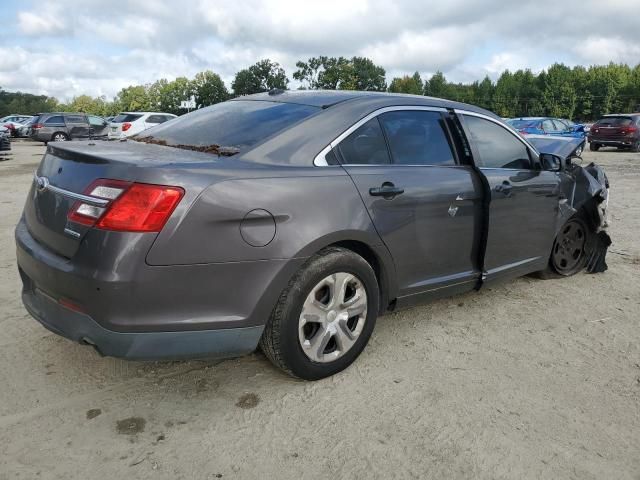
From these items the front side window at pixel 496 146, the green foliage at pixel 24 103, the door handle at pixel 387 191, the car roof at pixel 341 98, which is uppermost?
the car roof at pixel 341 98

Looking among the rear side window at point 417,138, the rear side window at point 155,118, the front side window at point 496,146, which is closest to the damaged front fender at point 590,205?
the front side window at point 496,146

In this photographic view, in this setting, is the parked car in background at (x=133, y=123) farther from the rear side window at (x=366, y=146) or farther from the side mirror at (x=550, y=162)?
the rear side window at (x=366, y=146)

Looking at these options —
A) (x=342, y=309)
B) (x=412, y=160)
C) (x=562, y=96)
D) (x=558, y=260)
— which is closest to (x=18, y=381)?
(x=342, y=309)

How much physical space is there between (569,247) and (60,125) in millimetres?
25385

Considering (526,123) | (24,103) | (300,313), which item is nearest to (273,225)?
(300,313)

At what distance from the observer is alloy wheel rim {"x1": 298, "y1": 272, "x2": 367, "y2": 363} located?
9.26ft

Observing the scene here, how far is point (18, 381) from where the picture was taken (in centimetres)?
286

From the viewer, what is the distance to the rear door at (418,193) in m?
3.08

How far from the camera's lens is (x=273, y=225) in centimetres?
258

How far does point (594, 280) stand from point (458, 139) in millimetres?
2192

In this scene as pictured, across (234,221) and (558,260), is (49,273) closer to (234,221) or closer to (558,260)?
(234,221)

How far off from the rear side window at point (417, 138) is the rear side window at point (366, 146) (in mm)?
68

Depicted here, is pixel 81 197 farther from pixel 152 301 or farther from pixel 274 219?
pixel 274 219

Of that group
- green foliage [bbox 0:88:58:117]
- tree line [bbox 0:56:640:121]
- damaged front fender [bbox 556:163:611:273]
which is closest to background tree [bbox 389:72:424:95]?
tree line [bbox 0:56:640:121]
